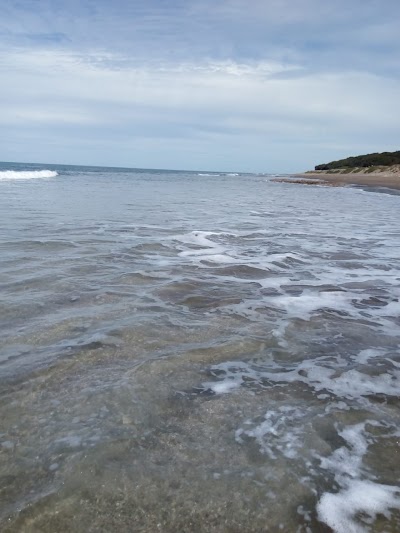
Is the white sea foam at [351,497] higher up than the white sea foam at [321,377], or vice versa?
the white sea foam at [321,377]

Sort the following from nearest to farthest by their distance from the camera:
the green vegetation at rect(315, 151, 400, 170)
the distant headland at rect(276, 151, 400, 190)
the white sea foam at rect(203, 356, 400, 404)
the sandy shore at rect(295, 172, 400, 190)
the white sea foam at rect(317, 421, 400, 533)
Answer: the white sea foam at rect(317, 421, 400, 533)
the white sea foam at rect(203, 356, 400, 404)
the sandy shore at rect(295, 172, 400, 190)
the distant headland at rect(276, 151, 400, 190)
the green vegetation at rect(315, 151, 400, 170)

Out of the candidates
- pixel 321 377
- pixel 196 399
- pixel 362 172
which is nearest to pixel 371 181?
pixel 362 172

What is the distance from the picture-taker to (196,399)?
3408 millimetres

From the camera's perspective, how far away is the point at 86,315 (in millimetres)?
5074

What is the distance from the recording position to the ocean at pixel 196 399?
2.38 meters

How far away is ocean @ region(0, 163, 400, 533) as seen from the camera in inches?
93.6

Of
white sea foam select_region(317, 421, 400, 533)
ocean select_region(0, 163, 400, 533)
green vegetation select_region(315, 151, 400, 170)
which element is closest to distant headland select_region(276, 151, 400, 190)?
green vegetation select_region(315, 151, 400, 170)

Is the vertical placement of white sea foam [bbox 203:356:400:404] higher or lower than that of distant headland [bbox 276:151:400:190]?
lower

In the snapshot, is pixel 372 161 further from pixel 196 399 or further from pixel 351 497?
pixel 351 497

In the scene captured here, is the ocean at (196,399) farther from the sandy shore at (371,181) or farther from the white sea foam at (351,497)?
the sandy shore at (371,181)

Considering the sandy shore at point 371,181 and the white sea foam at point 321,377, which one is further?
the sandy shore at point 371,181

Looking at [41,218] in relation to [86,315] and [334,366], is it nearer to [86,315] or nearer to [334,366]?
[86,315]

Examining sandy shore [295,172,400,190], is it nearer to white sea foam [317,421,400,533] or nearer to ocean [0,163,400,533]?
ocean [0,163,400,533]

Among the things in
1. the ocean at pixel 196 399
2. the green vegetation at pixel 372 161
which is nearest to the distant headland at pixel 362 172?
the green vegetation at pixel 372 161
